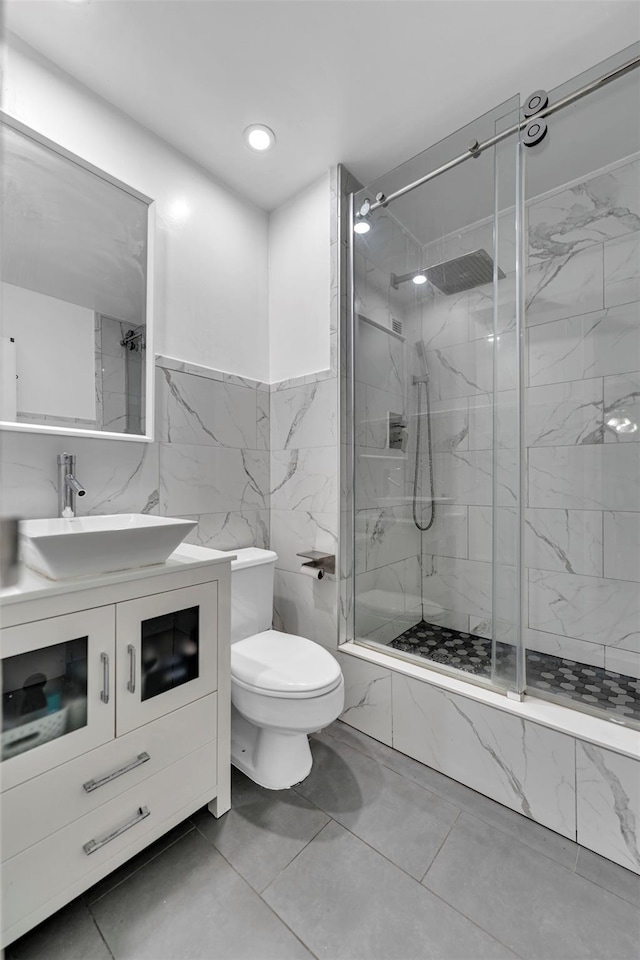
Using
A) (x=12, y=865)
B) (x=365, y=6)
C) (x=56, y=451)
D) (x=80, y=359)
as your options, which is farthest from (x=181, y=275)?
(x=12, y=865)

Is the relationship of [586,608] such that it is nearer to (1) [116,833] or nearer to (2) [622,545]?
(2) [622,545]

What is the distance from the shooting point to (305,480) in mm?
2037

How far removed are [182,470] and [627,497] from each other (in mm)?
2076

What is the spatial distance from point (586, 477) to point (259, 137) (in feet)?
7.21

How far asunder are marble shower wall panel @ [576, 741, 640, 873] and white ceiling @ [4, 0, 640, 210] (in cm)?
233

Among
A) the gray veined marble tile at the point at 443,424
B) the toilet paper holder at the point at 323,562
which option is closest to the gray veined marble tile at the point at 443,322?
the gray veined marble tile at the point at 443,424

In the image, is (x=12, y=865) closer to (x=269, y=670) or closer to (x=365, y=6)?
(x=269, y=670)

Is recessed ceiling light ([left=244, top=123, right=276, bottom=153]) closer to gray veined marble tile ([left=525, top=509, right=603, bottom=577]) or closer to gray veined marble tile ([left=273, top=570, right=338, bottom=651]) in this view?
gray veined marble tile ([left=273, top=570, right=338, bottom=651])

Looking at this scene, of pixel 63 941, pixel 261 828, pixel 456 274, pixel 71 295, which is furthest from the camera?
pixel 456 274

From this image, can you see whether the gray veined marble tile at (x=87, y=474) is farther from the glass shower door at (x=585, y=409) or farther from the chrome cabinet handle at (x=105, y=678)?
the glass shower door at (x=585, y=409)

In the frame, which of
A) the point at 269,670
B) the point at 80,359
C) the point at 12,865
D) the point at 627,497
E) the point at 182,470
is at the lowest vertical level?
the point at 12,865

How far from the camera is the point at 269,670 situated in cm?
141

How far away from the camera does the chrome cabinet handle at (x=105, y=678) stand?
3.37 feet

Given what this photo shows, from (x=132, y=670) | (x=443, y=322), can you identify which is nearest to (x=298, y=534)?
(x=132, y=670)
